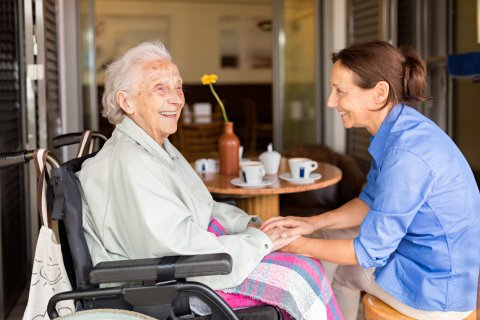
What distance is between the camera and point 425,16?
4121mm

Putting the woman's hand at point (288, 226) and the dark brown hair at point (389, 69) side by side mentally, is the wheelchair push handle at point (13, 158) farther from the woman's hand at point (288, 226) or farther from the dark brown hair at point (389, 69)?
the dark brown hair at point (389, 69)

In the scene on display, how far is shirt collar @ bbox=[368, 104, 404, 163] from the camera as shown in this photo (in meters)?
1.92

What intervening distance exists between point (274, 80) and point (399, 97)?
2928 millimetres

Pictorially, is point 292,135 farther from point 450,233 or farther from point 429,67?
point 450,233

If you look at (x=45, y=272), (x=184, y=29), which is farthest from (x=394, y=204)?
(x=184, y=29)

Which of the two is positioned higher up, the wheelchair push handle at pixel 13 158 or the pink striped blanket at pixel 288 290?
Result: the wheelchair push handle at pixel 13 158

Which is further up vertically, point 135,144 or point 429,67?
point 429,67

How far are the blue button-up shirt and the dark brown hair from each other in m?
0.07

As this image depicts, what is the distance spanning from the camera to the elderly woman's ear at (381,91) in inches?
74.6

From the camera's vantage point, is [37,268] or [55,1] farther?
[55,1]

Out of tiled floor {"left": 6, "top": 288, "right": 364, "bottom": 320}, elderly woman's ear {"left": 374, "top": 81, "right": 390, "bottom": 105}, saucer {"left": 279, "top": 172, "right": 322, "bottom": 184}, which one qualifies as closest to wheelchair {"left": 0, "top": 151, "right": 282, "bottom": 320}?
elderly woman's ear {"left": 374, "top": 81, "right": 390, "bottom": 105}

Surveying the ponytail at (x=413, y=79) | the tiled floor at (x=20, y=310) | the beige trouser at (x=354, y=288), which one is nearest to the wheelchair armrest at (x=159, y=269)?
the beige trouser at (x=354, y=288)

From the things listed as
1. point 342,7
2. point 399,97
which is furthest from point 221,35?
point 399,97

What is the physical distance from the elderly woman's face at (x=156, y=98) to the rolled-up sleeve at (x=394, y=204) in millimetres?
665
